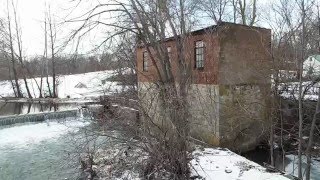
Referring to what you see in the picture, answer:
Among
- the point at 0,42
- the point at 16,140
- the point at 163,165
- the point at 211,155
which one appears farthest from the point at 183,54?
the point at 0,42

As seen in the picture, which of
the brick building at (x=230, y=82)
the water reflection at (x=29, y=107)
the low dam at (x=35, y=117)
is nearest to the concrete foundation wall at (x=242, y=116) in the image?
the brick building at (x=230, y=82)

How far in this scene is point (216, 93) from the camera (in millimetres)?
12617

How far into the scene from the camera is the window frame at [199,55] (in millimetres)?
13398

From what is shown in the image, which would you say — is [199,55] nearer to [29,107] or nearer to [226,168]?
[226,168]

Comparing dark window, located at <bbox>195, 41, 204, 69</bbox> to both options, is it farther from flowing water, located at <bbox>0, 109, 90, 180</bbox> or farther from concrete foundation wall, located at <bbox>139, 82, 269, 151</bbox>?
flowing water, located at <bbox>0, 109, 90, 180</bbox>

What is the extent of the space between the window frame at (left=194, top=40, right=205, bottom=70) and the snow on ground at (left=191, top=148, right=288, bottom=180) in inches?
160

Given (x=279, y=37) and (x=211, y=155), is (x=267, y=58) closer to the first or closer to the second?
(x=279, y=37)

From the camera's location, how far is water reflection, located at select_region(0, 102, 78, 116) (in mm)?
26625

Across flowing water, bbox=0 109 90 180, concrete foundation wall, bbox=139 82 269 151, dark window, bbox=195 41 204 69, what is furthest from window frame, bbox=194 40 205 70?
flowing water, bbox=0 109 90 180

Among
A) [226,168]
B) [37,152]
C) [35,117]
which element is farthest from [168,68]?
[35,117]

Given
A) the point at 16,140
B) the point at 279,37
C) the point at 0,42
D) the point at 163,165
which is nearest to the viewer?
the point at 163,165

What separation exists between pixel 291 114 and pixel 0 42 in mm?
30198

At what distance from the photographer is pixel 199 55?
13.7 meters

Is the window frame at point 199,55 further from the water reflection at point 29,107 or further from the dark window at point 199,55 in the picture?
the water reflection at point 29,107
